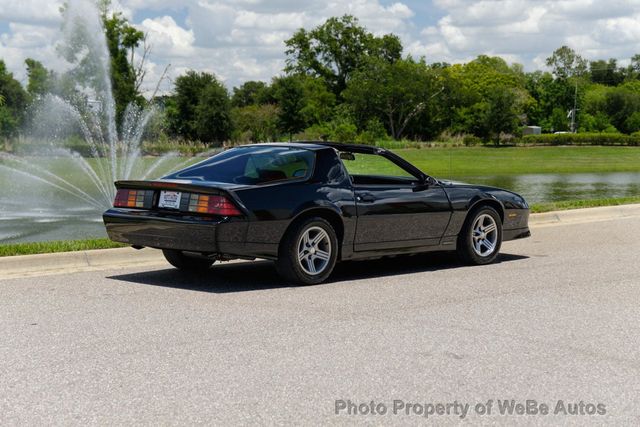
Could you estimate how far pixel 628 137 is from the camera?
82.1 metres

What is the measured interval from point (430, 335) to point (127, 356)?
2160 mm

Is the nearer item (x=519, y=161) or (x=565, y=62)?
(x=519, y=161)

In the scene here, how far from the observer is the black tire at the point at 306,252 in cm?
899

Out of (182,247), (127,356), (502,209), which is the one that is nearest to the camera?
(127,356)

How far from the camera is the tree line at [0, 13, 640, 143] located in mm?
65125

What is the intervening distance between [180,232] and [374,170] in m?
2.86

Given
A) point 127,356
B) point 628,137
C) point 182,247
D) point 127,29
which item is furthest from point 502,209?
point 628,137

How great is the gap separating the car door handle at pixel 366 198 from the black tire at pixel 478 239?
5.03ft

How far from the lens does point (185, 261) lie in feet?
33.0

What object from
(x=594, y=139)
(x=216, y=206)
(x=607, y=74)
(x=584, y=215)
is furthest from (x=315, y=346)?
(x=607, y=74)

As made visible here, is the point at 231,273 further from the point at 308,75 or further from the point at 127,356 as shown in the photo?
the point at 308,75

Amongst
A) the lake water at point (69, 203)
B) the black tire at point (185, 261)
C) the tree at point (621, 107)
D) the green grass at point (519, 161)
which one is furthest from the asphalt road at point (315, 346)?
the tree at point (621, 107)

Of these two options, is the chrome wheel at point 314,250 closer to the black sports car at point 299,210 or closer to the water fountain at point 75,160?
the black sports car at point 299,210

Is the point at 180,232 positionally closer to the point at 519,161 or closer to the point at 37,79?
the point at 519,161
